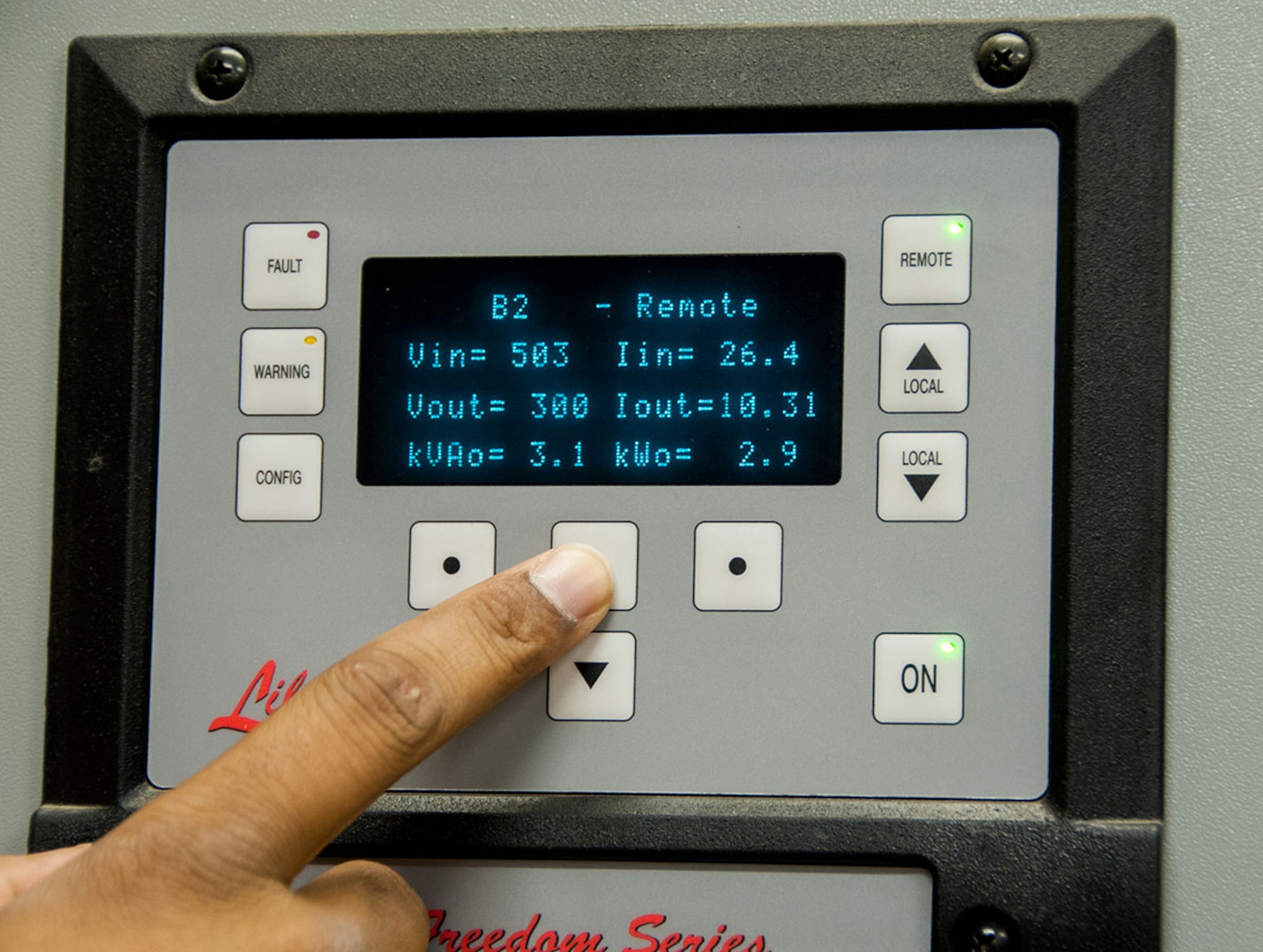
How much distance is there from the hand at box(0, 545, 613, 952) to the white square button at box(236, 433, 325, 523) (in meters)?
0.10

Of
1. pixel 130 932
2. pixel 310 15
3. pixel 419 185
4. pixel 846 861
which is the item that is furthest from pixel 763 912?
pixel 310 15

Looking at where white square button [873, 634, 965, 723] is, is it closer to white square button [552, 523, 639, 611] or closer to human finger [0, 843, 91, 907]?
white square button [552, 523, 639, 611]

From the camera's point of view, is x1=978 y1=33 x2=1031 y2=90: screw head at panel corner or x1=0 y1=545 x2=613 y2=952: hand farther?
x1=978 y1=33 x2=1031 y2=90: screw head at panel corner

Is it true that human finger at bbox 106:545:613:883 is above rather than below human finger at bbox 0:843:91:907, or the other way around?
above

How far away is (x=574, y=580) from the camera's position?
467mm

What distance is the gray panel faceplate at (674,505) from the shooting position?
0.48 meters

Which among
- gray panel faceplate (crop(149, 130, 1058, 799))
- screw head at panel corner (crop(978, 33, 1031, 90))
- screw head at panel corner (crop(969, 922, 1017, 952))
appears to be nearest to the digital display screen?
gray panel faceplate (crop(149, 130, 1058, 799))

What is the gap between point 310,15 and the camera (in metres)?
0.52

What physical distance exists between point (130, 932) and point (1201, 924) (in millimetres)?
466

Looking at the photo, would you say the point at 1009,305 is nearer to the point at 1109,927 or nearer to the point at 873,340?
the point at 873,340

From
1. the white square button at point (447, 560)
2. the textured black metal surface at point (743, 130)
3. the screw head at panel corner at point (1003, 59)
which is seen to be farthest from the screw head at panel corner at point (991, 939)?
the screw head at panel corner at point (1003, 59)

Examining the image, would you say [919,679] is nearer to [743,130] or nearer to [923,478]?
[923,478]

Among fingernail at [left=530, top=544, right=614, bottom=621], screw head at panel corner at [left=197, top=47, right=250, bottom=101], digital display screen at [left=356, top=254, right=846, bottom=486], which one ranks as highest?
screw head at panel corner at [left=197, top=47, right=250, bottom=101]

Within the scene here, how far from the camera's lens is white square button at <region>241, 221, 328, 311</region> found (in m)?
0.51
